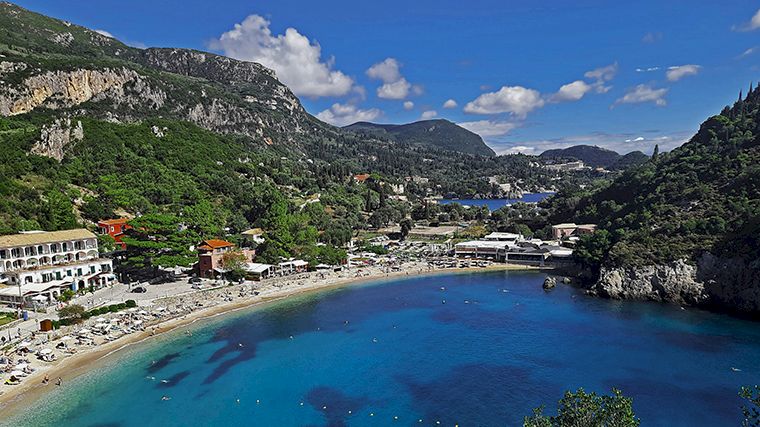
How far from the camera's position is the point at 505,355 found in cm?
3366

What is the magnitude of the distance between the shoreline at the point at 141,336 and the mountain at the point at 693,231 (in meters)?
13.6

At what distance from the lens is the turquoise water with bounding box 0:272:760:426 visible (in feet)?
85.1

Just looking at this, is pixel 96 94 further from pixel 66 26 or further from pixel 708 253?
pixel 708 253

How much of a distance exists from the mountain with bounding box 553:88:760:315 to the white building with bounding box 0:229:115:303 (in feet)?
164

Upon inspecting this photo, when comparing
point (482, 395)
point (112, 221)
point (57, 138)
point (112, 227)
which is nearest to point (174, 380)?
point (482, 395)

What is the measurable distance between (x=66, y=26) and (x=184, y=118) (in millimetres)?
75414

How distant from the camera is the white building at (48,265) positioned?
40250 millimetres

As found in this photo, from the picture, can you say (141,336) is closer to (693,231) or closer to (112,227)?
(112,227)

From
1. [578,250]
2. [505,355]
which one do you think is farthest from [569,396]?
[578,250]

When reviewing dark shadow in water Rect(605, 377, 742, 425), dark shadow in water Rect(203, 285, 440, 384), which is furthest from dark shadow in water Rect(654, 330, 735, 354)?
dark shadow in water Rect(203, 285, 440, 384)

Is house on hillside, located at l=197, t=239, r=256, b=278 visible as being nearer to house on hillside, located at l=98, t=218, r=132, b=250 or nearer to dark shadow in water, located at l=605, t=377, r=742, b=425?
house on hillside, located at l=98, t=218, r=132, b=250

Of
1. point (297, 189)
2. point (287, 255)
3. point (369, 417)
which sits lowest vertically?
point (369, 417)

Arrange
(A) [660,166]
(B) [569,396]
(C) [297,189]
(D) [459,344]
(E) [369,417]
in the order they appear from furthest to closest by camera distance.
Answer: (C) [297,189] → (A) [660,166] → (D) [459,344] → (E) [369,417] → (B) [569,396]

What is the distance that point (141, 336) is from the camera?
36812 millimetres
